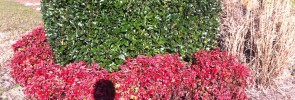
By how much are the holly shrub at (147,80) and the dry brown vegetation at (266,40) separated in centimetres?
49

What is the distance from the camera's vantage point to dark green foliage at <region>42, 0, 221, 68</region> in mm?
3449

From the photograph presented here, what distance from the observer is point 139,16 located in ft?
11.5

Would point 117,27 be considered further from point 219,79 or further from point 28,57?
point 28,57

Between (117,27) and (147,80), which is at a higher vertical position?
(117,27)

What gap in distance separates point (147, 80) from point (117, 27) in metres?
0.78

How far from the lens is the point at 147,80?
3113 mm

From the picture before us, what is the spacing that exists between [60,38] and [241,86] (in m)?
2.31

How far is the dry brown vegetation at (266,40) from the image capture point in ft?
12.6

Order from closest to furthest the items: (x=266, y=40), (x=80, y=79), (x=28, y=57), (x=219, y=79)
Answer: (x=80, y=79) < (x=219, y=79) < (x=266, y=40) < (x=28, y=57)

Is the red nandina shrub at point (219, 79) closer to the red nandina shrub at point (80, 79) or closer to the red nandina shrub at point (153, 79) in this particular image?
the red nandina shrub at point (153, 79)

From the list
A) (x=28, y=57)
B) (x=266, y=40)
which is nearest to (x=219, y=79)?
(x=266, y=40)

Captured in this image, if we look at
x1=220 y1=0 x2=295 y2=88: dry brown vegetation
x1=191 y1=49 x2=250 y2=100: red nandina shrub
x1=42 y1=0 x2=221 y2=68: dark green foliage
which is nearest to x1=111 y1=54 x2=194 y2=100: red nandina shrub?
x1=191 y1=49 x2=250 y2=100: red nandina shrub

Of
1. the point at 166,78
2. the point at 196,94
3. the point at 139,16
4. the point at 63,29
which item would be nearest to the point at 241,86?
the point at 196,94

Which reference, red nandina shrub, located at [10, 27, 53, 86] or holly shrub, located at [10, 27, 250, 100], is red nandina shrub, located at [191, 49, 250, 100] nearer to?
holly shrub, located at [10, 27, 250, 100]
